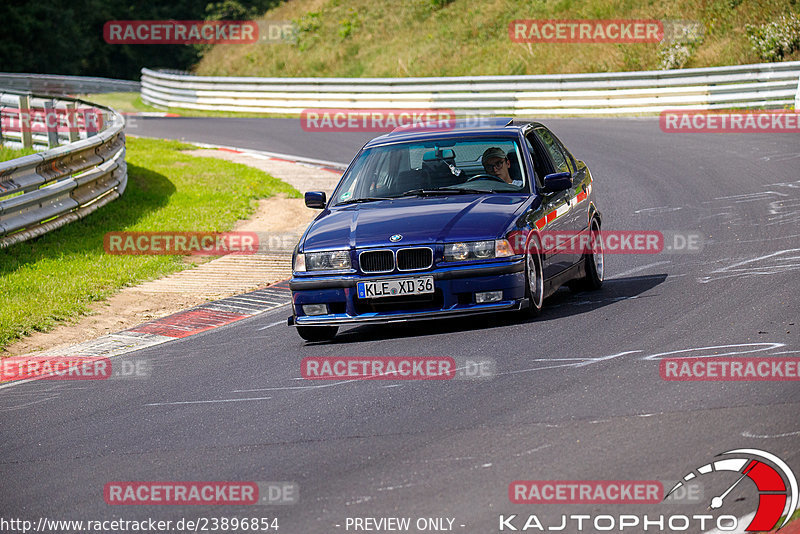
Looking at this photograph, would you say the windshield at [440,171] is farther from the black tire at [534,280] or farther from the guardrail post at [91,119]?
the guardrail post at [91,119]

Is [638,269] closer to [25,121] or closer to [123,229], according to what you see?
[123,229]

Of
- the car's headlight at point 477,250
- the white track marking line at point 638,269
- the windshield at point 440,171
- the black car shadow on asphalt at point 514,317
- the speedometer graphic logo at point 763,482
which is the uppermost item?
the windshield at point 440,171

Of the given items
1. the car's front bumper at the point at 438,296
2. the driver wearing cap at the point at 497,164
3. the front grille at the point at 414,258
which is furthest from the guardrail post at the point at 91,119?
the front grille at the point at 414,258

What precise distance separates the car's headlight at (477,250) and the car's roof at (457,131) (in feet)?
5.48

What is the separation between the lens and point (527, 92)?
29.0 metres

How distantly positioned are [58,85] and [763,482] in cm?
4342

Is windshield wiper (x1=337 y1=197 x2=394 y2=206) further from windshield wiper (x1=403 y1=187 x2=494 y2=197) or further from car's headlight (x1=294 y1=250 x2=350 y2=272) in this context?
car's headlight (x1=294 y1=250 x2=350 y2=272)

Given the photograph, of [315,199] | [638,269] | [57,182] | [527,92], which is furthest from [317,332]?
[527,92]

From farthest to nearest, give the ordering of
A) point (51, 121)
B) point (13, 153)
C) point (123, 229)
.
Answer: point (13, 153) → point (51, 121) → point (123, 229)

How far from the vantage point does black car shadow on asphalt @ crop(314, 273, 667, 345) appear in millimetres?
8734

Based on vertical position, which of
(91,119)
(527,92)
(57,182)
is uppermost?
(57,182)

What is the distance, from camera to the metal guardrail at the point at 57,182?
12.6m

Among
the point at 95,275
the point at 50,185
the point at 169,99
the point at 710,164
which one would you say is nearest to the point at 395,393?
the point at 95,275

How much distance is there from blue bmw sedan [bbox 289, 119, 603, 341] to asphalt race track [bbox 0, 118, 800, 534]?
298 millimetres
